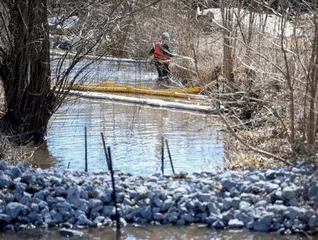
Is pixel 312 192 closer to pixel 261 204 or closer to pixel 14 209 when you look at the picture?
pixel 261 204

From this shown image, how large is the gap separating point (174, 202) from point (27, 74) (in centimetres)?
541

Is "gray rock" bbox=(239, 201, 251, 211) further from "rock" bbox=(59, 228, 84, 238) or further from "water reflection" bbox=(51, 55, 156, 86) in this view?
"water reflection" bbox=(51, 55, 156, 86)

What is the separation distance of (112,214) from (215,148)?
4555mm

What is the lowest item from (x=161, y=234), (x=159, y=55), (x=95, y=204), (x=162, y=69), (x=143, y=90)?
(x=161, y=234)

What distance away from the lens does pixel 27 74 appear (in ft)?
43.8

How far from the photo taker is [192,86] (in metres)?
19.1

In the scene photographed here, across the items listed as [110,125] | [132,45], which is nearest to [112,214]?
[110,125]

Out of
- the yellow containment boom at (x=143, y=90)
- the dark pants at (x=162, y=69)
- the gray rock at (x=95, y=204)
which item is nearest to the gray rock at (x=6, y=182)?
the gray rock at (x=95, y=204)

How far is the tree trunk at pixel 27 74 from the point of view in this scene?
42.4 feet

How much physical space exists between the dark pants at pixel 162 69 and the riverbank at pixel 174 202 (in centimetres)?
1111

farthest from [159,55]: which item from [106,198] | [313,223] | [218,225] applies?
[313,223]

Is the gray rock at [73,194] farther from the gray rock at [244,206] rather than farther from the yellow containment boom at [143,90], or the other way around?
the yellow containment boom at [143,90]

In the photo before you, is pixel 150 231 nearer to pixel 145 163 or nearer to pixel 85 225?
pixel 85 225

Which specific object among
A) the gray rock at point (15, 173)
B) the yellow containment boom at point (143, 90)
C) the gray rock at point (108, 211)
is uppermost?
the yellow containment boom at point (143, 90)
